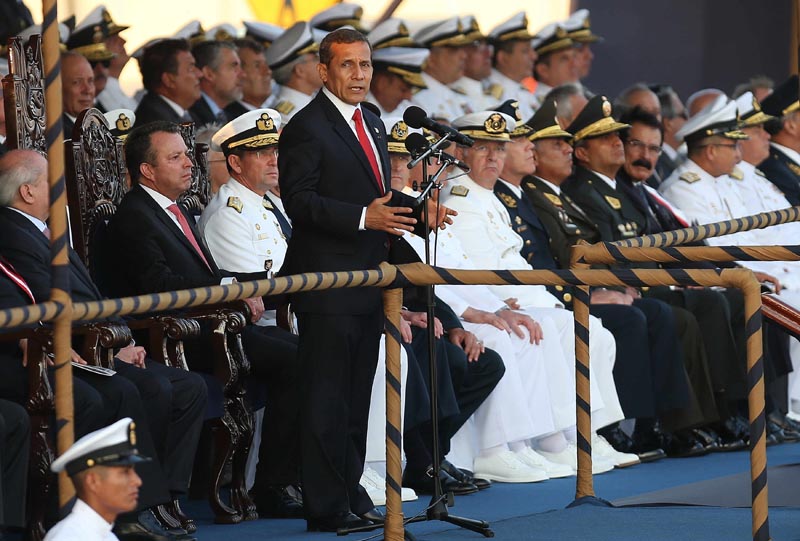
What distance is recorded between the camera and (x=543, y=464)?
24.4 ft

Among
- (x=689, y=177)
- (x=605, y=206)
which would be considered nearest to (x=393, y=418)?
(x=605, y=206)

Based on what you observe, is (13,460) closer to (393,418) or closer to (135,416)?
(135,416)

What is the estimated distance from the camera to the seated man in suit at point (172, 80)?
8828 mm

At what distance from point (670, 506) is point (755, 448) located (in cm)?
102

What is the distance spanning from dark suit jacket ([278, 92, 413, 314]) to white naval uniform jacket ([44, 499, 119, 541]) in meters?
1.88

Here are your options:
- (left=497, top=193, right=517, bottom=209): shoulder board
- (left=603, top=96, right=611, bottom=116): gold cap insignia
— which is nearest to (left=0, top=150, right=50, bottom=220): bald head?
(left=497, top=193, right=517, bottom=209): shoulder board

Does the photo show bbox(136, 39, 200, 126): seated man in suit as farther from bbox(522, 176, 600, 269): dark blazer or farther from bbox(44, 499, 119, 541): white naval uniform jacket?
bbox(44, 499, 119, 541): white naval uniform jacket

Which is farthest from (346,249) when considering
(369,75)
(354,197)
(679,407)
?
(679,407)

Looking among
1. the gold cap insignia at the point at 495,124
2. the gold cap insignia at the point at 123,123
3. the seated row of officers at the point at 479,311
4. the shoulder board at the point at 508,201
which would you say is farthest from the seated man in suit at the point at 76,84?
the shoulder board at the point at 508,201

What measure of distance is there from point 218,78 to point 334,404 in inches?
150

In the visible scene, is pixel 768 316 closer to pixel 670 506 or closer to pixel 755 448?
pixel 670 506

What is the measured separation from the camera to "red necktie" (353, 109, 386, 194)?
592 centimetres

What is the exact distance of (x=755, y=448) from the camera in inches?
200

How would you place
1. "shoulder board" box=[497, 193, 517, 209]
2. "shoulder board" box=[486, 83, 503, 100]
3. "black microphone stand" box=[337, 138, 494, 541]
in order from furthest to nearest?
"shoulder board" box=[486, 83, 503, 100]
"shoulder board" box=[497, 193, 517, 209]
"black microphone stand" box=[337, 138, 494, 541]
